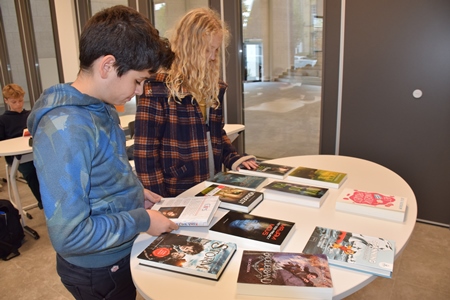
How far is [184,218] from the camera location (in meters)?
1.16

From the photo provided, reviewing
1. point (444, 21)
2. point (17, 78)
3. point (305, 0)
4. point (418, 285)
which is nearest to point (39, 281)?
point (418, 285)

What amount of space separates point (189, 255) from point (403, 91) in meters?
2.43

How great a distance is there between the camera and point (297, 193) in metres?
1.38

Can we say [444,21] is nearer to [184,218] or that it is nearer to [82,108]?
[184,218]

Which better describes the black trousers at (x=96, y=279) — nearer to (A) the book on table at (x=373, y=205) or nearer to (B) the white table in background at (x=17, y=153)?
(A) the book on table at (x=373, y=205)

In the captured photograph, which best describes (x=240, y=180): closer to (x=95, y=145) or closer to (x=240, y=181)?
(x=240, y=181)

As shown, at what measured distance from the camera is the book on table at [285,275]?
32.3 inches

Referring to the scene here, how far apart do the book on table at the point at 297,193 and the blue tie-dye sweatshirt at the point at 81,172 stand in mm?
592

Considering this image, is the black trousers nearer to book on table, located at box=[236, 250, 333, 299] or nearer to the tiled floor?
book on table, located at box=[236, 250, 333, 299]

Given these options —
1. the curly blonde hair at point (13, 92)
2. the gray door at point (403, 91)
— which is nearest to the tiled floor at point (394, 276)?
the gray door at point (403, 91)

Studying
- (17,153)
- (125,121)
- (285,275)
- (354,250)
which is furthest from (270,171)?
(125,121)

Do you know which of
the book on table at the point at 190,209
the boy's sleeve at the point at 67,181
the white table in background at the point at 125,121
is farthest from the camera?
the white table in background at the point at 125,121

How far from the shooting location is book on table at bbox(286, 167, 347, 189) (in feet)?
4.95

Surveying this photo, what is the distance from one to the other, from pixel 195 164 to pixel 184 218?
0.54m
